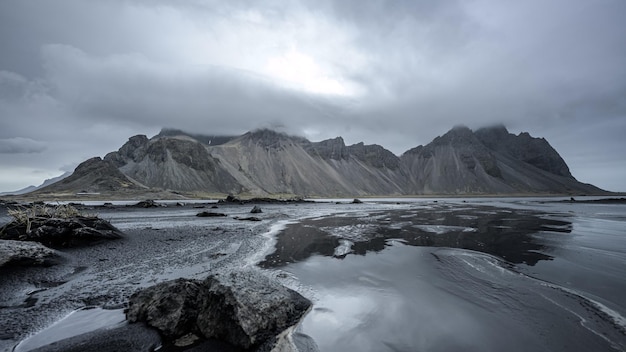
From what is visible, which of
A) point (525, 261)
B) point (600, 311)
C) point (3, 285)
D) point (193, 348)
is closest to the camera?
point (193, 348)

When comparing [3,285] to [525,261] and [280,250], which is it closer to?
[280,250]

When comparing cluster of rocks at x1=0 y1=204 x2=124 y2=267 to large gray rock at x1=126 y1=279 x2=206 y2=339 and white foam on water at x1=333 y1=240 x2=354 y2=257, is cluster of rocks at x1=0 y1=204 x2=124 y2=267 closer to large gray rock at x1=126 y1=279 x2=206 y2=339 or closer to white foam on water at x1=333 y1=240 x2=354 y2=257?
large gray rock at x1=126 y1=279 x2=206 y2=339

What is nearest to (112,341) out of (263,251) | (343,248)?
(263,251)

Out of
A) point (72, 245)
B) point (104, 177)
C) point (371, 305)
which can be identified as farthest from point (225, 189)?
point (371, 305)

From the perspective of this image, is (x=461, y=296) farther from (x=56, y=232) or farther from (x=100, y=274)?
(x=56, y=232)

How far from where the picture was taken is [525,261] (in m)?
15.0

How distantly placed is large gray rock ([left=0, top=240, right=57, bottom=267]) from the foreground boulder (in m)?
8.14

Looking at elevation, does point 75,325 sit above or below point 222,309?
below

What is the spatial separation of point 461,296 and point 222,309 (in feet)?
27.6

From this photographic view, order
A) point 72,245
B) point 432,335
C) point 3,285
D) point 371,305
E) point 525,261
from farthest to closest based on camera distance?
point 72,245, point 525,261, point 3,285, point 371,305, point 432,335

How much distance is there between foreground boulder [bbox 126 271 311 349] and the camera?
6.72 m

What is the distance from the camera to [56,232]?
17797 mm

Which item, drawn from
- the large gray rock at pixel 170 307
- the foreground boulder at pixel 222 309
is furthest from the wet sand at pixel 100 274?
the foreground boulder at pixel 222 309

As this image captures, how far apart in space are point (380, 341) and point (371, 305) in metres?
2.44
